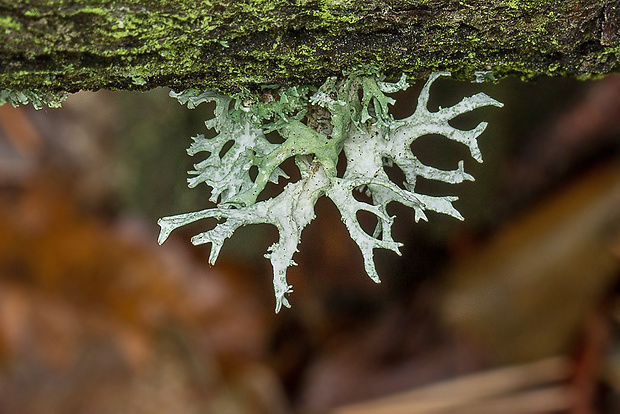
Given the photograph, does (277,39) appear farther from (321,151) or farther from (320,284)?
(320,284)

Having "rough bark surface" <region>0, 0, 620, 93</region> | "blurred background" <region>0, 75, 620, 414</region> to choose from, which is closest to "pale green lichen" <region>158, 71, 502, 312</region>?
"rough bark surface" <region>0, 0, 620, 93</region>

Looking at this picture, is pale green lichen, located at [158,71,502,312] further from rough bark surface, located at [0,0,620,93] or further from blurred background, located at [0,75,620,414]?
blurred background, located at [0,75,620,414]

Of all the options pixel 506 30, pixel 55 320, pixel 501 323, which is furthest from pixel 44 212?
pixel 506 30

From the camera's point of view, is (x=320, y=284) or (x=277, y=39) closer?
(x=277, y=39)

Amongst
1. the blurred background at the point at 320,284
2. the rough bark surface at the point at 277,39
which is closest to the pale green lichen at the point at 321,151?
the rough bark surface at the point at 277,39

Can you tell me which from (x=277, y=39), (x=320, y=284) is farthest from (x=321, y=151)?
(x=320, y=284)

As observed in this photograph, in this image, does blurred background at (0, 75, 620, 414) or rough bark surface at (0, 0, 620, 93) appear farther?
blurred background at (0, 75, 620, 414)

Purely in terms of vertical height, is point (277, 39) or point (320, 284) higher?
point (320, 284)
